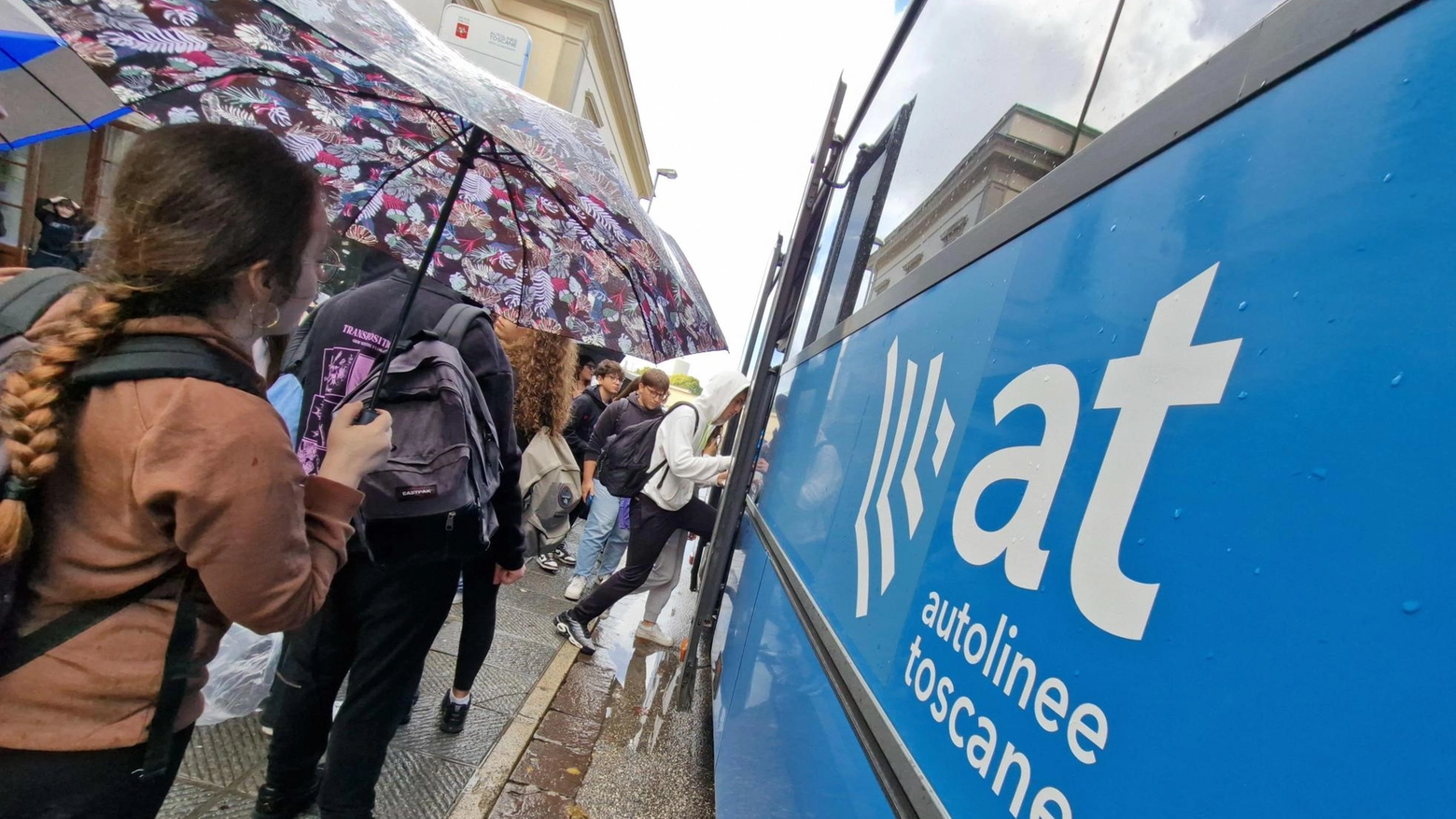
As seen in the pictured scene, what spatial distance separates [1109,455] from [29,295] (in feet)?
5.33

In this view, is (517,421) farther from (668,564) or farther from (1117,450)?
(1117,450)

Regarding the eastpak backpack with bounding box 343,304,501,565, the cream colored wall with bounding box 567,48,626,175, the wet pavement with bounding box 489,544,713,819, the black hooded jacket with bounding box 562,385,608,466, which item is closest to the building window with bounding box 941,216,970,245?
the eastpak backpack with bounding box 343,304,501,565

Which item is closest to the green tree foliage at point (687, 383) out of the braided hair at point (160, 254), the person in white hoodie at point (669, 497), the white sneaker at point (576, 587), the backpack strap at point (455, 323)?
the white sneaker at point (576, 587)

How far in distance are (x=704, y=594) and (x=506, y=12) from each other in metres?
14.6

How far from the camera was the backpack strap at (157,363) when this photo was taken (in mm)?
1121

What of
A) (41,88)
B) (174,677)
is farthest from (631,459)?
(174,677)

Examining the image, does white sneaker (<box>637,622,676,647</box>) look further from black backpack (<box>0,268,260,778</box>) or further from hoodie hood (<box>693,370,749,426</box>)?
black backpack (<box>0,268,260,778</box>)

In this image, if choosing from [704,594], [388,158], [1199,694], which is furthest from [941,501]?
[704,594]

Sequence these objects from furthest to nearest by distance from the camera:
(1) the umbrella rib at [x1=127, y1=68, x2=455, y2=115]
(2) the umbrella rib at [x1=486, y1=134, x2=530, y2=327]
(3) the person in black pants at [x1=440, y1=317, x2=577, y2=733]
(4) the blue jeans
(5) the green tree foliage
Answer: (5) the green tree foliage → (4) the blue jeans → (3) the person in black pants at [x1=440, y1=317, x2=577, y2=733] → (2) the umbrella rib at [x1=486, y1=134, x2=530, y2=327] → (1) the umbrella rib at [x1=127, y1=68, x2=455, y2=115]

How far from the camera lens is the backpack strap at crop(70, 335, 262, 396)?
1121 mm

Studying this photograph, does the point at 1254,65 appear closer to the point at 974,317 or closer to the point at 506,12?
the point at 974,317

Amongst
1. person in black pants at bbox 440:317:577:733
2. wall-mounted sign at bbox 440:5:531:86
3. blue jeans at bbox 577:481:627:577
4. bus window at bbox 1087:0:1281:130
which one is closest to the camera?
bus window at bbox 1087:0:1281:130

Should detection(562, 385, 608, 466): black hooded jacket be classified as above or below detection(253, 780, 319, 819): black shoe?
above

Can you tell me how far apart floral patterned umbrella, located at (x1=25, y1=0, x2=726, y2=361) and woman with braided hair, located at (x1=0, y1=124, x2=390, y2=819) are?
0.35 metres
